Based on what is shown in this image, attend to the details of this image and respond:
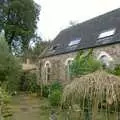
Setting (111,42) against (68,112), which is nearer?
(68,112)

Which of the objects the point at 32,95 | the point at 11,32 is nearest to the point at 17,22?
the point at 11,32

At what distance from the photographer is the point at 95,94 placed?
24.2 feet

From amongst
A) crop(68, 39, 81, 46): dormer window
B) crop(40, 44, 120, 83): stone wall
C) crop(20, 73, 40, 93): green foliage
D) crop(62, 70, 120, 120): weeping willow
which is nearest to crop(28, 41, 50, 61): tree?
crop(20, 73, 40, 93): green foliage

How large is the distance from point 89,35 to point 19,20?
14.1 metres

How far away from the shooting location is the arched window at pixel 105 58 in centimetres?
2289

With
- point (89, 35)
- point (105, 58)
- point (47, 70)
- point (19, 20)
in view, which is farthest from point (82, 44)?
point (19, 20)

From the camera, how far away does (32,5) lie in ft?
125

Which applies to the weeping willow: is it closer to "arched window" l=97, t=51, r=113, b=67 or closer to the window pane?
"arched window" l=97, t=51, r=113, b=67

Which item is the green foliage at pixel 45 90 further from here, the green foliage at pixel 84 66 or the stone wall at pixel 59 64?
the green foliage at pixel 84 66

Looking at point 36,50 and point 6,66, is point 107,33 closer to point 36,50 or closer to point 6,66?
point 6,66

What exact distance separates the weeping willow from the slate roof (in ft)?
48.7

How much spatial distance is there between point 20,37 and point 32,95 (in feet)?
35.8

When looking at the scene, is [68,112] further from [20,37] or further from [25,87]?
[20,37]

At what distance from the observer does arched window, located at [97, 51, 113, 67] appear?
22.9 metres
